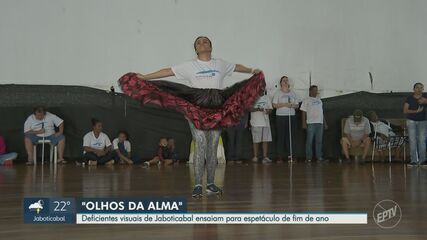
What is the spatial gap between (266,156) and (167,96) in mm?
A: 7474

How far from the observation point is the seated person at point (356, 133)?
12.2 m

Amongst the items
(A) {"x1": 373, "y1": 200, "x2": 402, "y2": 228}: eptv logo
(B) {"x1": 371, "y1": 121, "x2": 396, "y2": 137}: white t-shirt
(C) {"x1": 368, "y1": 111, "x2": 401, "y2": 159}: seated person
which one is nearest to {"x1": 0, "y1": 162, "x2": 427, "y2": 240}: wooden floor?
(A) {"x1": 373, "y1": 200, "x2": 402, "y2": 228}: eptv logo

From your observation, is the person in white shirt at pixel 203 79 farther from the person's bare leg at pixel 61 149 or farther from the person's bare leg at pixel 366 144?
the person's bare leg at pixel 366 144

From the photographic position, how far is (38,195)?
5004mm

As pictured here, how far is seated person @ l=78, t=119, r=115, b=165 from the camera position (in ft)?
37.5

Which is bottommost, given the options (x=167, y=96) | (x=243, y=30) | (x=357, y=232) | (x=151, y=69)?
(x=357, y=232)

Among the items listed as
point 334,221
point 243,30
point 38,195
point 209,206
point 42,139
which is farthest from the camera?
point 243,30

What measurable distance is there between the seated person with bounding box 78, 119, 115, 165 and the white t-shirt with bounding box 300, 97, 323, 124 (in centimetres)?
461

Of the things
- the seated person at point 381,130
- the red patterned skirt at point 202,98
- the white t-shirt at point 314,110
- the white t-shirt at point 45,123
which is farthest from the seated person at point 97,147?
the red patterned skirt at point 202,98

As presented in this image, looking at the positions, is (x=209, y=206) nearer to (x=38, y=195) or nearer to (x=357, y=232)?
(x=357, y=232)

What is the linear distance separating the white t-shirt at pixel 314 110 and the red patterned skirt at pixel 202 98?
23.1 ft

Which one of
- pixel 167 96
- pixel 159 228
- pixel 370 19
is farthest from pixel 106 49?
pixel 159 228

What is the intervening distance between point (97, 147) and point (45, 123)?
1271 millimetres

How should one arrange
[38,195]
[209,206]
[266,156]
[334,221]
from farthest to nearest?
1. [266,156]
2. [38,195]
3. [209,206]
4. [334,221]
